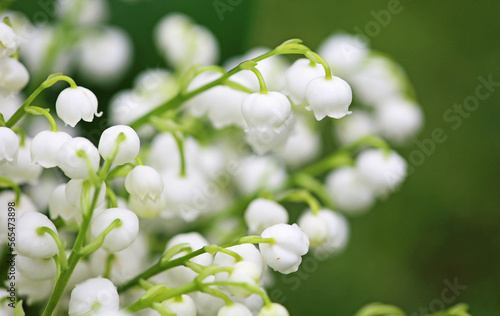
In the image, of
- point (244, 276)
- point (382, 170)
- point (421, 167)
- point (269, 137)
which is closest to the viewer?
point (244, 276)

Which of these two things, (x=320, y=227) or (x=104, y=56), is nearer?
(x=320, y=227)

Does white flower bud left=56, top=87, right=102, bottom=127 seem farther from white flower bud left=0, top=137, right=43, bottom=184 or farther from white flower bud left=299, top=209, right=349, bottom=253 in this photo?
white flower bud left=299, top=209, right=349, bottom=253

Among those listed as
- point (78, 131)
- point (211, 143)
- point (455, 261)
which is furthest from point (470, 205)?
point (78, 131)

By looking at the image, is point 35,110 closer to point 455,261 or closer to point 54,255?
point 54,255

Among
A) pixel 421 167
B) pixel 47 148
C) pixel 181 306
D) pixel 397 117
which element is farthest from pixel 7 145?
pixel 421 167

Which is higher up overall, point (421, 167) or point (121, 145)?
point (121, 145)

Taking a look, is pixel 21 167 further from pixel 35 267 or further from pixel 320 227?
pixel 320 227

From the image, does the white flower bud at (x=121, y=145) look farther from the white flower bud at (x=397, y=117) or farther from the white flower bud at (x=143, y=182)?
the white flower bud at (x=397, y=117)

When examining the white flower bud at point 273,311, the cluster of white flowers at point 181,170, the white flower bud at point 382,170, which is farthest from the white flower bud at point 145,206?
the white flower bud at point 382,170
